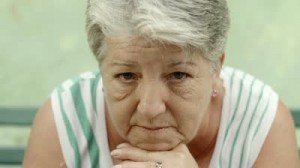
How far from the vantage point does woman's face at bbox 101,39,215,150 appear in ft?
4.64

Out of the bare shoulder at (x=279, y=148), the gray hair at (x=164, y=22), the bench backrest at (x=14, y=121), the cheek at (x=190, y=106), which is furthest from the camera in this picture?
the bench backrest at (x=14, y=121)

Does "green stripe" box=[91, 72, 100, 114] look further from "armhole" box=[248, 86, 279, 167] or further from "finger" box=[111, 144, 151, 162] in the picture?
"armhole" box=[248, 86, 279, 167]

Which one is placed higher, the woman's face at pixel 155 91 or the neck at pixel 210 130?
the woman's face at pixel 155 91

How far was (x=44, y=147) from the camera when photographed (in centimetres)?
174

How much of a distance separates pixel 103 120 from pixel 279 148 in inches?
18.6

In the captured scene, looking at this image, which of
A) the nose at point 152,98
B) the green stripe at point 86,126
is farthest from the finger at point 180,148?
the green stripe at point 86,126

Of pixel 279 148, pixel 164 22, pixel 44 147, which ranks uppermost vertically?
pixel 164 22

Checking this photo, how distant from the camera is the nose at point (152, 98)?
143 centimetres

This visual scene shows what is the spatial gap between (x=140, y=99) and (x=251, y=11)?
1.35 m

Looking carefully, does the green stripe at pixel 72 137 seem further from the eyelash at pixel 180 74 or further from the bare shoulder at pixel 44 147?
the eyelash at pixel 180 74

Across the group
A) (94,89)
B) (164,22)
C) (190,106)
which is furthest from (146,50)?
(94,89)

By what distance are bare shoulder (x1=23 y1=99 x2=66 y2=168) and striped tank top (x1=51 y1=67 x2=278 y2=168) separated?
3cm

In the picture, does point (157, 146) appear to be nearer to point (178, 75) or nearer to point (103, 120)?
point (178, 75)

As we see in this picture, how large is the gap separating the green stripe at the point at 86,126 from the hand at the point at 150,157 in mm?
195
